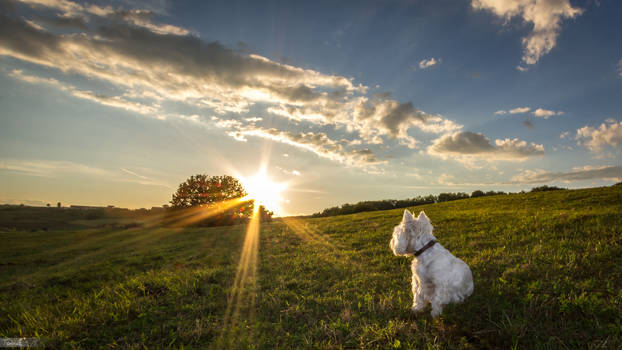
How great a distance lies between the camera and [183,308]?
6.59 metres

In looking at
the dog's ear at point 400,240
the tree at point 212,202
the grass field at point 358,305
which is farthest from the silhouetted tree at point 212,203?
the dog's ear at point 400,240

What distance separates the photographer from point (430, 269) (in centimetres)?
557

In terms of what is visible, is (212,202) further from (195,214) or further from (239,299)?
(239,299)

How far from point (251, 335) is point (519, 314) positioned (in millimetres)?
5337

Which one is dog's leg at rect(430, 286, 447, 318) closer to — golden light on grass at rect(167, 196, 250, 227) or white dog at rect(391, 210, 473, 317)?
white dog at rect(391, 210, 473, 317)

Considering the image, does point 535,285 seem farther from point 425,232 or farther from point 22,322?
point 22,322

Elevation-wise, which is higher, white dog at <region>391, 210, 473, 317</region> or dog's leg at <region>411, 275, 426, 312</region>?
white dog at <region>391, 210, 473, 317</region>

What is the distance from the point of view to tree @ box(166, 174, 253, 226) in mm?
47862

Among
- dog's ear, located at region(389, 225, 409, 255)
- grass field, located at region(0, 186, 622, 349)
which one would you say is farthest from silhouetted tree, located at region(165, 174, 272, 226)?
dog's ear, located at region(389, 225, 409, 255)

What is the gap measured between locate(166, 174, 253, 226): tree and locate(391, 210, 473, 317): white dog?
1817 inches

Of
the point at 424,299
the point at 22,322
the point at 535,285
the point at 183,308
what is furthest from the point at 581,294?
the point at 22,322

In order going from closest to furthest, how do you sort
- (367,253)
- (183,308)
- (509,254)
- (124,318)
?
(124,318)
(183,308)
(509,254)
(367,253)

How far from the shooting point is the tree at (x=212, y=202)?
1884 inches

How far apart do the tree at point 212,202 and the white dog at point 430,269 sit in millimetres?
46142
